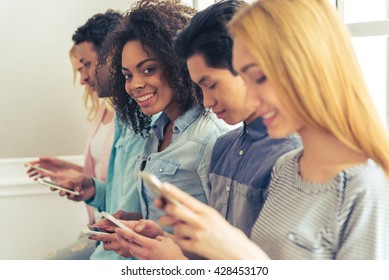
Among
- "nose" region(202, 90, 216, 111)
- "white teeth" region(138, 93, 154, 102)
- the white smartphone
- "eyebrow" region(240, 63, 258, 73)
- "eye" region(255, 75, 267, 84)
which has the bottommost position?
the white smartphone

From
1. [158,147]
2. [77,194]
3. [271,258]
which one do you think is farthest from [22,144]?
[271,258]

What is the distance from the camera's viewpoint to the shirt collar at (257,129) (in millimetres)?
840

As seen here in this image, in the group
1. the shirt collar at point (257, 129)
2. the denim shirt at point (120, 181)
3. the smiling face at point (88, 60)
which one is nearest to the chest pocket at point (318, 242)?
the shirt collar at point (257, 129)

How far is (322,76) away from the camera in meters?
0.62

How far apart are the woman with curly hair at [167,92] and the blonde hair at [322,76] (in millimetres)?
392

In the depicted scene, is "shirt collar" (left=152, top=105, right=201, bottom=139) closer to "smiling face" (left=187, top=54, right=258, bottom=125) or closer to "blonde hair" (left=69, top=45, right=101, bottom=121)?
"smiling face" (left=187, top=54, right=258, bottom=125)

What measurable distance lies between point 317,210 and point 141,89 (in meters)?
0.51

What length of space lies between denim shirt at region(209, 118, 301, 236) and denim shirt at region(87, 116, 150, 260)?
356 millimetres

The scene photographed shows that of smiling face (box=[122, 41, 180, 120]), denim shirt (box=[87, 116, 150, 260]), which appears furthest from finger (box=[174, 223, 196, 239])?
denim shirt (box=[87, 116, 150, 260])

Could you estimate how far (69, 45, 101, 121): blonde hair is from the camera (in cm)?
174

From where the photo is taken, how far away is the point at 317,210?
65 cm

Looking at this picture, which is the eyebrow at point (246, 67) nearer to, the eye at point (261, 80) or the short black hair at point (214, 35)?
the eye at point (261, 80)
